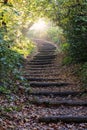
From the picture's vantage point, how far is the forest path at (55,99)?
24.4 feet

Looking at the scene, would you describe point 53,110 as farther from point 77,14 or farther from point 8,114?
point 77,14

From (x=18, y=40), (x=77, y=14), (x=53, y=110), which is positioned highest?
(x=77, y=14)

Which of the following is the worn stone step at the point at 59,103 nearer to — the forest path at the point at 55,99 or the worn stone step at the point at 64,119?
the forest path at the point at 55,99

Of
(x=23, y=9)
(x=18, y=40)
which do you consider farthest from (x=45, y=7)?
(x=18, y=40)

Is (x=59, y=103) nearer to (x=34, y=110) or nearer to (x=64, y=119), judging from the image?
(x=34, y=110)

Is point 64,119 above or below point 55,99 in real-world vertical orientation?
above

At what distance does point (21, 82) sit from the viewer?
10508 millimetres

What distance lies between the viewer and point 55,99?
9750 millimetres

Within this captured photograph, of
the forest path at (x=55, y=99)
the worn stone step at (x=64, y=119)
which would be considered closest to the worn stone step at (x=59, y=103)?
the forest path at (x=55, y=99)

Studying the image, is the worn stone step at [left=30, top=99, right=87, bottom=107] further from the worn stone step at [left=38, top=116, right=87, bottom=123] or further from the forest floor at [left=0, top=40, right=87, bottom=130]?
the worn stone step at [left=38, top=116, right=87, bottom=123]

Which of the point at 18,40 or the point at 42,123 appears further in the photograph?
the point at 18,40

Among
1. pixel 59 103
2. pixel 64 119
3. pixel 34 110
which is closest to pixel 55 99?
pixel 59 103

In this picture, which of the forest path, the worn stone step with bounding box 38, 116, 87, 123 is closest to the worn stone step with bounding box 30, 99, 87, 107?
the forest path

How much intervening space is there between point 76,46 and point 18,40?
620 centimetres
